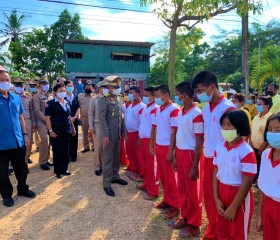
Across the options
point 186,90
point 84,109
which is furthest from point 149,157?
point 84,109

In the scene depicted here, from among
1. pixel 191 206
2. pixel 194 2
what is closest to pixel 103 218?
pixel 191 206

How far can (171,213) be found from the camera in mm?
4395

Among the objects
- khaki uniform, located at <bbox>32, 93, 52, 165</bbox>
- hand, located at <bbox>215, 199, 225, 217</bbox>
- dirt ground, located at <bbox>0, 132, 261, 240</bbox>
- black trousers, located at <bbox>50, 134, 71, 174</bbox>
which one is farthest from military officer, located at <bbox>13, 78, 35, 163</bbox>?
hand, located at <bbox>215, 199, 225, 217</bbox>

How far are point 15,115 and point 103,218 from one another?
7.16ft

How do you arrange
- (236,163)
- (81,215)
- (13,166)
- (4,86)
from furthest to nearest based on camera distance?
(13,166) < (4,86) < (81,215) < (236,163)

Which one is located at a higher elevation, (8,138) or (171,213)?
(8,138)

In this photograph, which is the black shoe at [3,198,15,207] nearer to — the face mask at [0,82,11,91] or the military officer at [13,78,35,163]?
the face mask at [0,82,11,91]

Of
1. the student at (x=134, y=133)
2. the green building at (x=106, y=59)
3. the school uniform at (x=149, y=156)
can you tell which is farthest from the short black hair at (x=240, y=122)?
the green building at (x=106, y=59)

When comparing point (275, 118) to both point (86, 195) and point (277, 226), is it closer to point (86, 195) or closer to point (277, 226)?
point (277, 226)

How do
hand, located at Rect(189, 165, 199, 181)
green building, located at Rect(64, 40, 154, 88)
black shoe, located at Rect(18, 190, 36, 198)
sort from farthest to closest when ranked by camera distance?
green building, located at Rect(64, 40, 154, 88), black shoe, located at Rect(18, 190, 36, 198), hand, located at Rect(189, 165, 199, 181)

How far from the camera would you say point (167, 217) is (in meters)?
4.36

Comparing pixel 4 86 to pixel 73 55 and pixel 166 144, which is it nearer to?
pixel 166 144

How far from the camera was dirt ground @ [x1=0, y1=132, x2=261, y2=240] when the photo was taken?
3.84 metres

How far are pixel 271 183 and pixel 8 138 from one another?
3821mm
